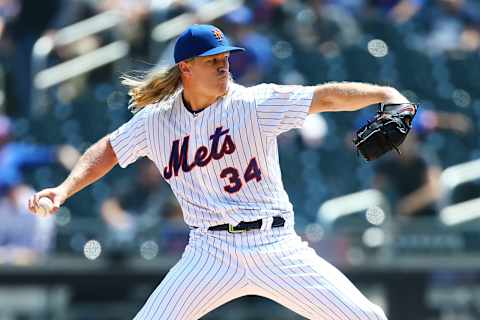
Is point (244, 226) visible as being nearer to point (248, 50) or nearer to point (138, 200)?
point (138, 200)

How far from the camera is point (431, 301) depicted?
28.7 ft

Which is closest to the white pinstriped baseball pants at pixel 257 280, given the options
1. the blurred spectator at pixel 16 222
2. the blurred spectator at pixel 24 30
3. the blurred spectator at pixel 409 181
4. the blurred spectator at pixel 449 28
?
the blurred spectator at pixel 16 222

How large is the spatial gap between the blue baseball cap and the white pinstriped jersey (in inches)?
8.5

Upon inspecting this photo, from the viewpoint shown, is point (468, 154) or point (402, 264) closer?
point (402, 264)

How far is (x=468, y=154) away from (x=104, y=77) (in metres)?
3.17

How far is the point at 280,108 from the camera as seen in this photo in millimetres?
4953

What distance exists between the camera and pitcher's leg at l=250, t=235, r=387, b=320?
4.81m

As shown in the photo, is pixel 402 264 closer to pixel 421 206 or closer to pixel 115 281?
pixel 421 206

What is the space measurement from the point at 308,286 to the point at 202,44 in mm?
1097

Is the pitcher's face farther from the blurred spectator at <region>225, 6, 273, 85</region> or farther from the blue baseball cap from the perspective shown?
the blurred spectator at <region>225, 6, 273, 85</region>

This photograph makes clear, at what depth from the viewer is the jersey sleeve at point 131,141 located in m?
5.20

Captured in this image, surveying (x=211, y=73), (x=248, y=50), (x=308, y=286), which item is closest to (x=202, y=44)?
(x=211, y=73)

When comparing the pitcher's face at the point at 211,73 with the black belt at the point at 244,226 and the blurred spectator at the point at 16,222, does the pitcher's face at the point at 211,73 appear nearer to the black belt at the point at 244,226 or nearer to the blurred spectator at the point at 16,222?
the black belt at the point at 244,226

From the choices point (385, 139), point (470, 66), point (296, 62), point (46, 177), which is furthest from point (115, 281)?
point (470, 66)
